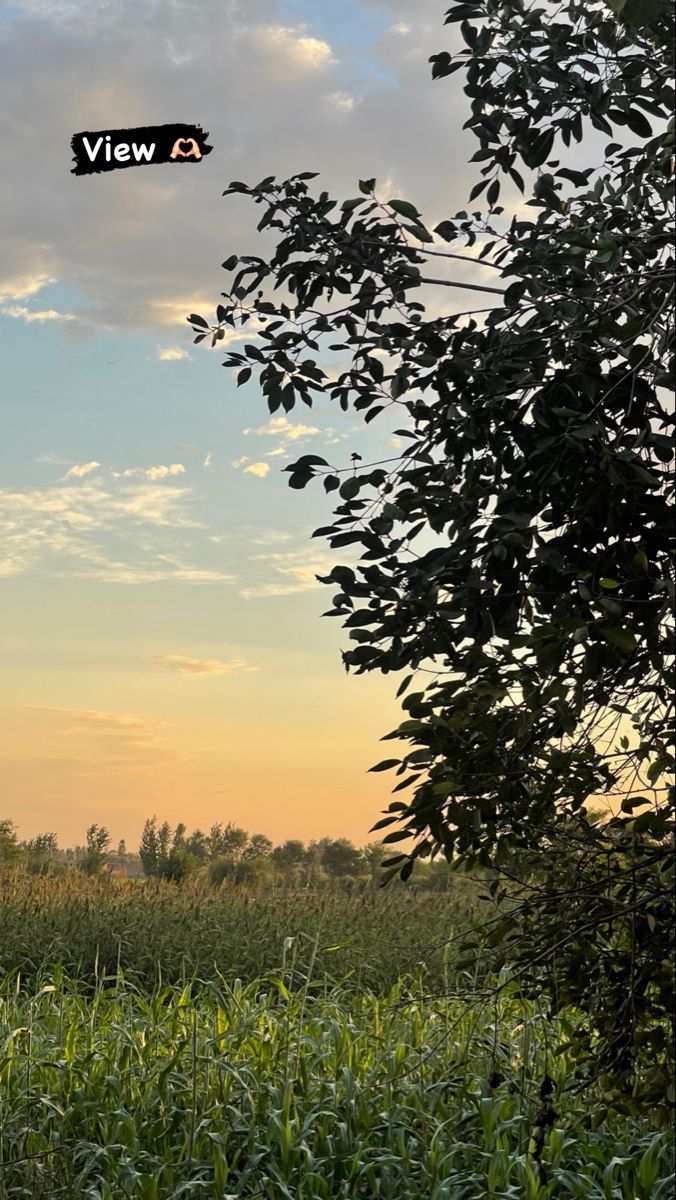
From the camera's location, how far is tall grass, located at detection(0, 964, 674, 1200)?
148 inches

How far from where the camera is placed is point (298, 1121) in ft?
13.7

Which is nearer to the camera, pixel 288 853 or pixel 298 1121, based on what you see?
pixel 298 1121

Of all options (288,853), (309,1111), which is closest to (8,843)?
(288,853)

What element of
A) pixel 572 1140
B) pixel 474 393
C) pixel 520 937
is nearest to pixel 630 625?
pixel 474 393

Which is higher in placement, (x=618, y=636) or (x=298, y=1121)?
(x=618, y=636)

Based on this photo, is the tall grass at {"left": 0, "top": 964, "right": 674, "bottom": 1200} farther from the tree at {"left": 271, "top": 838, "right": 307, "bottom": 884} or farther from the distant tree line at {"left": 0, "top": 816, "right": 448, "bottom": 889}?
the tree at {"left": 271, "top": 838, "right": 307, "bottom": 884}

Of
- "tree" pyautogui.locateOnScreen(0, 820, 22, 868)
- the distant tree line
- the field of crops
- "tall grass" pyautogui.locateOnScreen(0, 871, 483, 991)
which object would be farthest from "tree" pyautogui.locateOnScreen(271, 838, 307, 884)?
the field of crops

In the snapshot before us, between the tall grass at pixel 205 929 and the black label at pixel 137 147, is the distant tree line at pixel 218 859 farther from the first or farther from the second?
the black label at pixel 137 147

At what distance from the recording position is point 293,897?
11211 millimetres

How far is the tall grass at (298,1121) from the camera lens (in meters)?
3.77

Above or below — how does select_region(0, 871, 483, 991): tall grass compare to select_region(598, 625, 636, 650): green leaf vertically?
below

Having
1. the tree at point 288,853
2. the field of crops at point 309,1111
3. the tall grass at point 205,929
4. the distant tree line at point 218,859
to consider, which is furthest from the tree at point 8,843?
the field of crops at point 309,1111

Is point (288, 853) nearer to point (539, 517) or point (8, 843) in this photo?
point (8, 843)

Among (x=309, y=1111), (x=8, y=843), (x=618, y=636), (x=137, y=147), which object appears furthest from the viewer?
(x=8, y=843)
